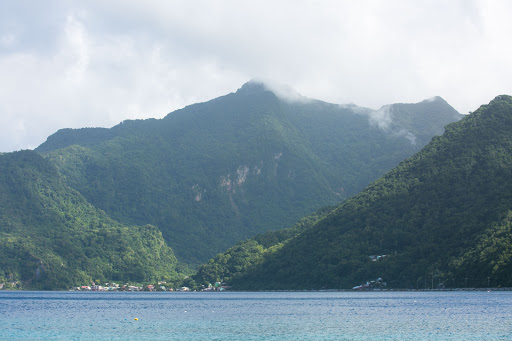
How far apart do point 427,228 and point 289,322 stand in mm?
77334

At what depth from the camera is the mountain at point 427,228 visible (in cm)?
13700

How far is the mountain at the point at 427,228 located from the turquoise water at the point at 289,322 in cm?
1690

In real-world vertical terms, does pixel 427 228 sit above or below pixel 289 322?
above

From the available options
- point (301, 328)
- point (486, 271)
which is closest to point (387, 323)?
point (301, 328)

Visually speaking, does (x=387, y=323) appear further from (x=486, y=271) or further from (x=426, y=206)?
(x=426, y=206)

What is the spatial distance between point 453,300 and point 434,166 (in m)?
64.5

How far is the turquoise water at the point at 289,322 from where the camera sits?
72438mm

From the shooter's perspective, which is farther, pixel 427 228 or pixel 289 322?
pixel 427 228

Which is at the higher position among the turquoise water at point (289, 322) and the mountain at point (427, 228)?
the mountain at point (427, 228)

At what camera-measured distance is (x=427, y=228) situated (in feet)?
507

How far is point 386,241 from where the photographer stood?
525 ft

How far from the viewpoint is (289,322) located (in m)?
86.0

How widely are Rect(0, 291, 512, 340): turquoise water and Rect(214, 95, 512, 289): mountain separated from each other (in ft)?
55.5

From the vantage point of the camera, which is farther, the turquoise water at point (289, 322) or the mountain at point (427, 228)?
the mountain at point (427, 228)
